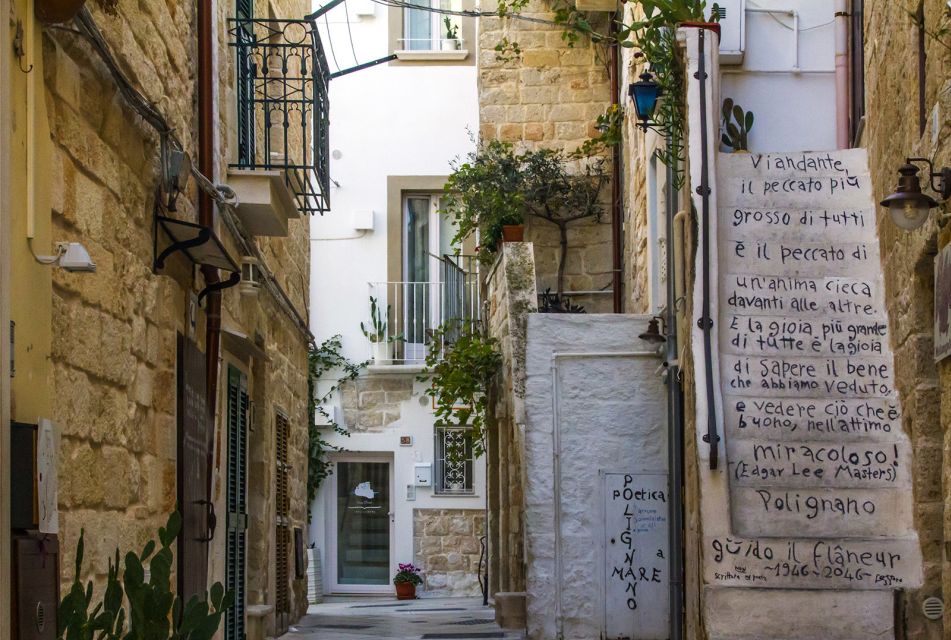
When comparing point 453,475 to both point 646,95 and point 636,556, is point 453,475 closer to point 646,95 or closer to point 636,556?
point 636,556

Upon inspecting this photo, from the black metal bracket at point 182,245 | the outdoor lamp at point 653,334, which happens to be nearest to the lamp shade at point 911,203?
the black metal bracket at point 182,245

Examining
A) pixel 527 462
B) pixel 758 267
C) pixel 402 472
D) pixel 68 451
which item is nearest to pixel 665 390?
pixel 527 462

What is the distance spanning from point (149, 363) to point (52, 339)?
1498 millimetres

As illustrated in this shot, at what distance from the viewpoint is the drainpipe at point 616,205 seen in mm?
13164

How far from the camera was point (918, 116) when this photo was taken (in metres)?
6.18

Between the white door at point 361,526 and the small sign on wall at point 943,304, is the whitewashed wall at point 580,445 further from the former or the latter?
the white door at point 361,526

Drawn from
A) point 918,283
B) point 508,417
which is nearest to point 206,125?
point 918,283

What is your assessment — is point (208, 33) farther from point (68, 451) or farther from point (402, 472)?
point (402, 472)

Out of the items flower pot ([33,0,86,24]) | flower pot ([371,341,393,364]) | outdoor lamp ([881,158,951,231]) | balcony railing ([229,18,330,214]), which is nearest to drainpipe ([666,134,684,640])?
balcony railing ([229,18,330,214])

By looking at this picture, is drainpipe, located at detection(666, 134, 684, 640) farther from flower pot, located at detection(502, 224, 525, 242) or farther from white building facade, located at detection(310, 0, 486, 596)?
white building facade, located at detection(310, 0, 486, 596)

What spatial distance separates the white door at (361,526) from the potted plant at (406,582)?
569 millimetres

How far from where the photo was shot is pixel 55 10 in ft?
13.3

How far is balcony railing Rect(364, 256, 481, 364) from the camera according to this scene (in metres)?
17.5

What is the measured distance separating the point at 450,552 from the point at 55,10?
1356 cm
